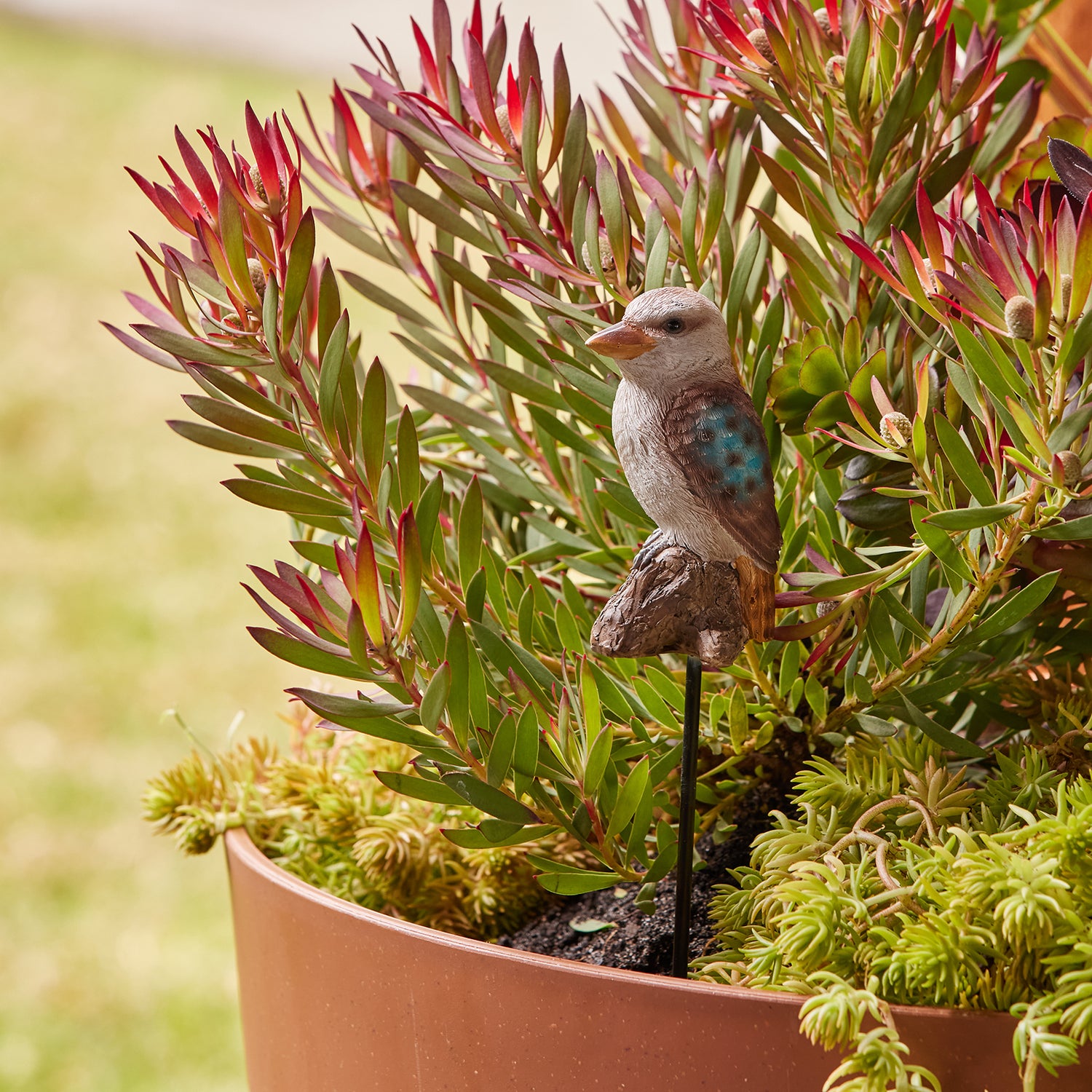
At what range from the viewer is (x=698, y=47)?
2.00 ft

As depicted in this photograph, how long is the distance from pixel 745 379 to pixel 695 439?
117 millimetres

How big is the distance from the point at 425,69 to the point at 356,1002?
40 cm

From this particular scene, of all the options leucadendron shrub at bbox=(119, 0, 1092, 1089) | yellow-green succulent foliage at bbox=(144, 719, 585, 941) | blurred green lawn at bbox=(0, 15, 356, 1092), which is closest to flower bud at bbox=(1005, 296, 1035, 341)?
leucadendron shrub at bbox=(119, 0, 1092, 1089)

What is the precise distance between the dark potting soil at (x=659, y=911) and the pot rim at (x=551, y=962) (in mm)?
89

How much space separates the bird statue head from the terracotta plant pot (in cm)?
22

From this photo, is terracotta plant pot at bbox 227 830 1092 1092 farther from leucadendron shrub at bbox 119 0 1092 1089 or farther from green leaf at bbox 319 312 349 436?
green leaf at bbox 319 312 349 436

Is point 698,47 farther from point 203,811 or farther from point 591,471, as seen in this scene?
point 203,811

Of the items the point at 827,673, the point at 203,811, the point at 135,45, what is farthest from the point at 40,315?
the point at 827,673

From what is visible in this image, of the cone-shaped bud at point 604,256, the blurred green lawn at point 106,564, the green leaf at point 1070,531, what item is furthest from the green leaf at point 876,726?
the blurred green lawn at point 106,564

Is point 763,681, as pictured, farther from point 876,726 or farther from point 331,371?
point 331,371

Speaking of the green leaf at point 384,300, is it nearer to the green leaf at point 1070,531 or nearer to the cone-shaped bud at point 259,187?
the cone-shaped bud at point 259,187

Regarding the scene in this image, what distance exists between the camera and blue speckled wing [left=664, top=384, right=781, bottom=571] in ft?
1.46

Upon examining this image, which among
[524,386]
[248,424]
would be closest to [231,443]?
[248,424]

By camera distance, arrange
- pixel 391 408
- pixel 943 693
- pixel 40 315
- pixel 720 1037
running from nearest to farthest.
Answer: pixel 720 1037 < pixel 943 693 < pixel 391 408 < pixel 40 315
